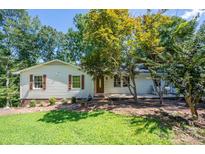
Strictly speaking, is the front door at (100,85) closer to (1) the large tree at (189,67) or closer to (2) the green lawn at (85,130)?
(2) the green lawn at (85,130)

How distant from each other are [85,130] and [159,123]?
2529 millimetres

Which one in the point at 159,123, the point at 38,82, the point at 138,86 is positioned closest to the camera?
the point at 159,123

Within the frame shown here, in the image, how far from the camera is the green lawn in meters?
7.20

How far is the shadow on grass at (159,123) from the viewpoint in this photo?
794 cm

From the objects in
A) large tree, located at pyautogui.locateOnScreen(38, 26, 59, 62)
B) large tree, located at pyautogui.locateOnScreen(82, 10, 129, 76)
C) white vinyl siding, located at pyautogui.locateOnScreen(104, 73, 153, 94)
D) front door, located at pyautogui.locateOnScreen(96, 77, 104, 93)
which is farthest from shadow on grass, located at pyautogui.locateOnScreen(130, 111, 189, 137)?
large tree, located at pyautogui.locateOnScreen(38, 26, 59, 62)

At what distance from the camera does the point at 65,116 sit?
10.2m

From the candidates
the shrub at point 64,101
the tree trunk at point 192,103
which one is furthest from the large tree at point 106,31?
the shrub at point 64,101

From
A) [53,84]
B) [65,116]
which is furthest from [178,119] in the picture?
[53,84]

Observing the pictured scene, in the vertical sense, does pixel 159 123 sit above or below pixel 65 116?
below

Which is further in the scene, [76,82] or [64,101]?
[76,82]

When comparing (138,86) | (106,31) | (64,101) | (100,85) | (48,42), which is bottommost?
(64,101)

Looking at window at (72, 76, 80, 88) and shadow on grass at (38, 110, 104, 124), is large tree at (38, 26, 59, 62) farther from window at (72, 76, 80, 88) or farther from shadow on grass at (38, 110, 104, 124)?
shadow on grass at (38, 110, 104, 124)

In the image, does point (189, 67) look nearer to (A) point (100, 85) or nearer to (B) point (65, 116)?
(B) point (65, 116)

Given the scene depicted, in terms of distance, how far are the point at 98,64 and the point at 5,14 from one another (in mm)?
9414
